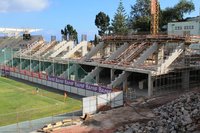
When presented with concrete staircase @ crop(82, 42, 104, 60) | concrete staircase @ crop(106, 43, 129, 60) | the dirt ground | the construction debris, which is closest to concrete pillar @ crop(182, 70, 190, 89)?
the dirt ground

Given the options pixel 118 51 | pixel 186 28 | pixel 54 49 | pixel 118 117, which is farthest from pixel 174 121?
pixel 54 49

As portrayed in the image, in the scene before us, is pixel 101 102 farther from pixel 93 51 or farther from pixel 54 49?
pixel 54 49

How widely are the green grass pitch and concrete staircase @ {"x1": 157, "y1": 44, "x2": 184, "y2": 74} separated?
506 inches

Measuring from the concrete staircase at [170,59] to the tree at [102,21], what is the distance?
7505 cm

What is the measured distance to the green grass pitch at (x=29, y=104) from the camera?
4082cm

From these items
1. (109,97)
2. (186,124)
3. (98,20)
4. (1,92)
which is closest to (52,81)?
(1,92)

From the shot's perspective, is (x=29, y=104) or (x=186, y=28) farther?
(x=186, y=28)

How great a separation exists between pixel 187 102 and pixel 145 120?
215 inches

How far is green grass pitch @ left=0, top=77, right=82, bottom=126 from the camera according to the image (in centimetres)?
4082

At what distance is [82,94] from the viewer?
52.7m

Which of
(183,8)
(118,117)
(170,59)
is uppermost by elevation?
(183,8)

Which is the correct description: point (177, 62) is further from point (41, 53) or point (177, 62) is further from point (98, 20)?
point (98, 20)

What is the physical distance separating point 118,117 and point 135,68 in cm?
1510

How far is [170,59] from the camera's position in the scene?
5116cm
